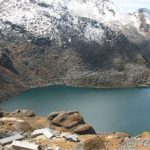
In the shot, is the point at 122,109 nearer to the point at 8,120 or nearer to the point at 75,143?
the point at 8,120

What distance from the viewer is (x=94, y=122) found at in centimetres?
15800

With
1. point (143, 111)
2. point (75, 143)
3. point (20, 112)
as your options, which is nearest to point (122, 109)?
point (143, 111)

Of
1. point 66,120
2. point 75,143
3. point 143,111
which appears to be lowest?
point 143,111

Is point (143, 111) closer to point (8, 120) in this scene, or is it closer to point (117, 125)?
point (117, 125)

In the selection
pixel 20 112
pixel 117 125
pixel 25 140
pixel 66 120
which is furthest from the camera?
pixel 117 125

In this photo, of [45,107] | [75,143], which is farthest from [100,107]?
[75,143]

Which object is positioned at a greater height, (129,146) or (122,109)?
(129,146)

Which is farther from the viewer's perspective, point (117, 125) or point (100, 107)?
point (100, 107)

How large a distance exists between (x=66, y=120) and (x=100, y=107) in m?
108

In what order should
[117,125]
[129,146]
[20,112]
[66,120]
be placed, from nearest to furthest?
[129,146] → [66,120] → [20,112] → [117,125]

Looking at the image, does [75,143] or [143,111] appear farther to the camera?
[143,111]

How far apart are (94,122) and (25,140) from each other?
10784 centimetres

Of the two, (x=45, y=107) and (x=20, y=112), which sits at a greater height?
(x=20, y=112)

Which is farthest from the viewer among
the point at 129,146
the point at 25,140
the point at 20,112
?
the point at 20,112
